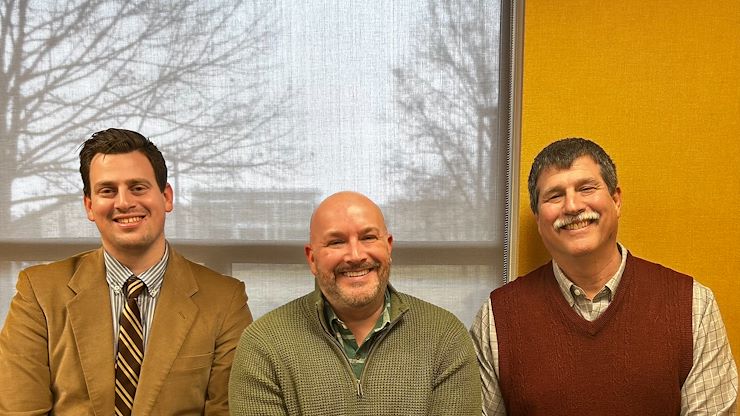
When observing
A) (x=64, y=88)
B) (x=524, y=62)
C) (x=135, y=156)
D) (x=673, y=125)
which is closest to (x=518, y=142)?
(x=524, y=62)

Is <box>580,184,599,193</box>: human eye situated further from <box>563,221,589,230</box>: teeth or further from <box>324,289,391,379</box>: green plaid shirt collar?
<box>324,289,391,379</box>: green plaid shirt collar

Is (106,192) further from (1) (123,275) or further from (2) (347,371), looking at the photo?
(2) (347,371)

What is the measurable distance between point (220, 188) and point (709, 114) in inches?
70.4

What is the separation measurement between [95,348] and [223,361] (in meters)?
0.39

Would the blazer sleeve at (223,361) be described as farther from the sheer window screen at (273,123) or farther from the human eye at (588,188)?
the human eye at (588,188)

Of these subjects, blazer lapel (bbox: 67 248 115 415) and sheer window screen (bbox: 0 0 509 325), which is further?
sheer window screen (bbox: 0 0 509 325)

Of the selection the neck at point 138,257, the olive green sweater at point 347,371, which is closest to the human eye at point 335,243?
the olive green sweater at point 347,371

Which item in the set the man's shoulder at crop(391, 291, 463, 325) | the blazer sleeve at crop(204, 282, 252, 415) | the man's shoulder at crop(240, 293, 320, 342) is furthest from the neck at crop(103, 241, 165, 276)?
the man's shoulder at crop(391, 291, 463, 325)

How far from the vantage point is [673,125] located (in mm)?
2389

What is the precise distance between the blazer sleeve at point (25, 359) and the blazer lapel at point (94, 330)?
0.12 m

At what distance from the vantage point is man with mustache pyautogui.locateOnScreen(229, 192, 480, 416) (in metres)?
1.91

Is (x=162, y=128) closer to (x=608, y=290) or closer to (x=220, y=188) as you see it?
(x=220, y=188)

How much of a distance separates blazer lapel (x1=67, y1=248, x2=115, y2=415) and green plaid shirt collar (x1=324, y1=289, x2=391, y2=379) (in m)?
0.69

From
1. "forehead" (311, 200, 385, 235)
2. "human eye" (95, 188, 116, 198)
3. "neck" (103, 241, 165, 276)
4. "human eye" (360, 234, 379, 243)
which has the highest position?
"human eye" (95, 188, 116, 198)
